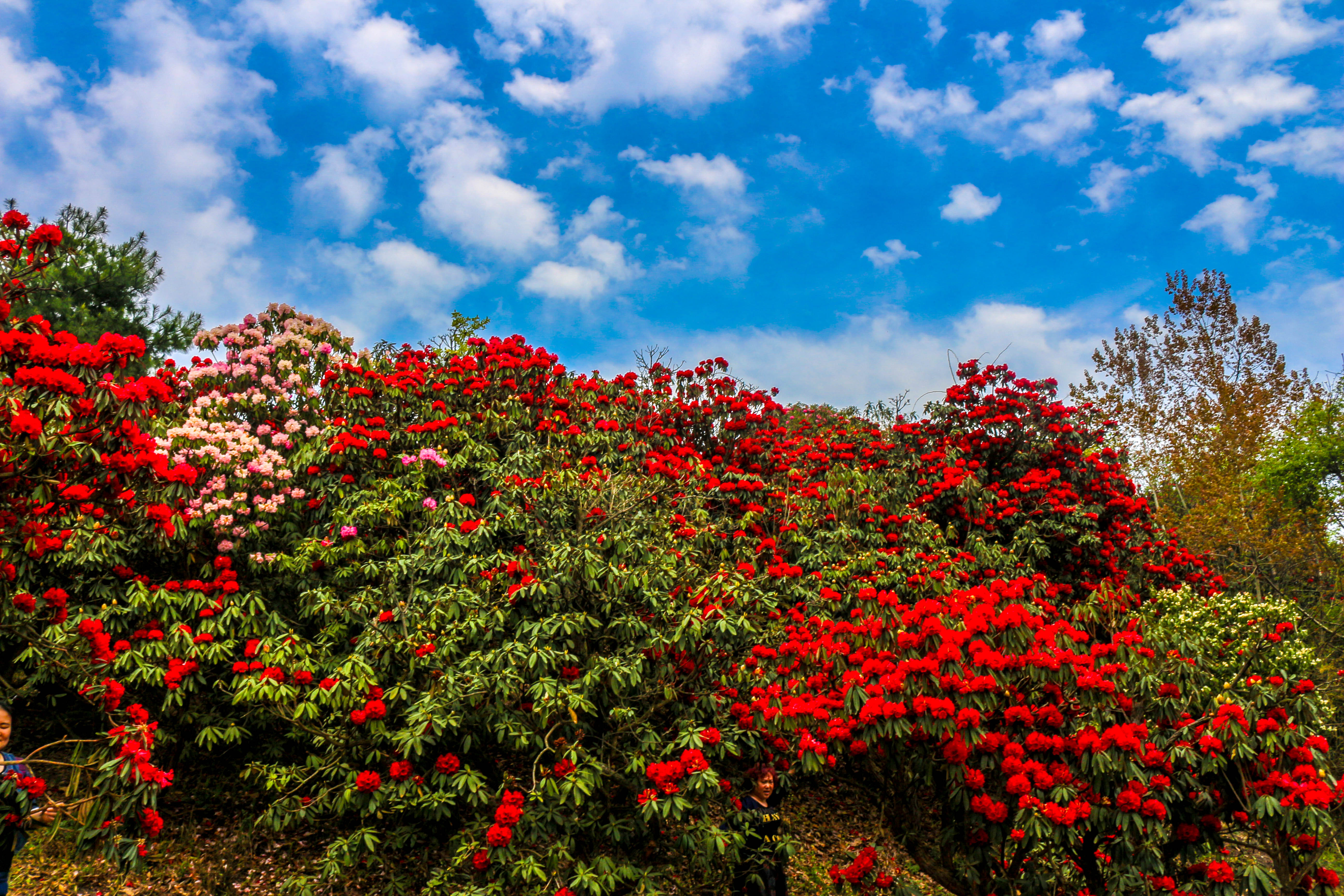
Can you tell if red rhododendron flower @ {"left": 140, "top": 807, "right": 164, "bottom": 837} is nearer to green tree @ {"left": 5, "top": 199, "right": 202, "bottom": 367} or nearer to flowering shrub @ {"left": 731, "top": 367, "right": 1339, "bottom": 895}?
flowering shrub @ {"left": 731, "top": 367, "right": 1339, "bottom": 895}

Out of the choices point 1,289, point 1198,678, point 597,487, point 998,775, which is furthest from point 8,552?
point 1198,678

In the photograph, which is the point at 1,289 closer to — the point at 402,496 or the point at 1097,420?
the point at 402,496

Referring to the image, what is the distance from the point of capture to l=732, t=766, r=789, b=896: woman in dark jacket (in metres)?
4.55

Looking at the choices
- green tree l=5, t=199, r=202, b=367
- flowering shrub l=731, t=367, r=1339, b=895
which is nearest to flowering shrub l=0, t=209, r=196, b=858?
flowering shrub l=731, t=367, r=1339, b=895

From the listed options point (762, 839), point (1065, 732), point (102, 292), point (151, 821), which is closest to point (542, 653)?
point (151, 821)

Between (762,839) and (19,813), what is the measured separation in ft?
12.7

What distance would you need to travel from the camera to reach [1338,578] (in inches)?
500

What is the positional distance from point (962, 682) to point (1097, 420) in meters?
7.97

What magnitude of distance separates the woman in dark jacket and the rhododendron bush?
16cm

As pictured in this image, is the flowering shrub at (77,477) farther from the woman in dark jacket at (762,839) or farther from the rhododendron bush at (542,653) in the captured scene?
the woman in dark jacket at (762,839)

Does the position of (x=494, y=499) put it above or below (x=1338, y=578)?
above

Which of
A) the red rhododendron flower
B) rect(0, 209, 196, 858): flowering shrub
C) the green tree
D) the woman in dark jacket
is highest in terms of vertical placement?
the green tree

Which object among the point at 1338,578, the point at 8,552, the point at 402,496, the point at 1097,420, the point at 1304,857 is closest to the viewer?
the point at 8,552

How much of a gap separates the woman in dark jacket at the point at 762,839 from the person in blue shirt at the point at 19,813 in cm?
356
